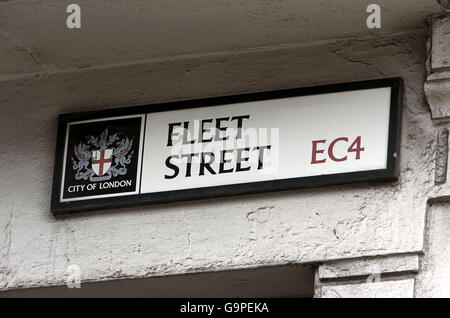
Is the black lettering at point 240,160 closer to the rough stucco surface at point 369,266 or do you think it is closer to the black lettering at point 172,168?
the black lettering at point 172,168

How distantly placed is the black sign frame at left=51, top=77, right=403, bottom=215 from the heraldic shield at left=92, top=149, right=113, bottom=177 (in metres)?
0.11

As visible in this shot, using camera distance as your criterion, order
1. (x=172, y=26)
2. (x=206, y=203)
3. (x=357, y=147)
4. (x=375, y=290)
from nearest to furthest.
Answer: (x=375, y=290) < (x=357, y=147) < (x=206, y=203) < (x=172, y=26)

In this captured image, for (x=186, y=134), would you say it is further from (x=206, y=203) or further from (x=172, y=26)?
(x=172, y=26)

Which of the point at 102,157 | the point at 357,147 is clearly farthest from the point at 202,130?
the point at 357,147

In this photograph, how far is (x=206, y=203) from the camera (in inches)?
202

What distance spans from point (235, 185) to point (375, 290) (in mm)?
594

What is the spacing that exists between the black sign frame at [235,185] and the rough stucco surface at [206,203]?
31mm

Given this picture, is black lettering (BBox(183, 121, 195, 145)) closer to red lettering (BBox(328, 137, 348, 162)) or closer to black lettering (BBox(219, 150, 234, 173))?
black lettering (BBox(219, 150, 234, 173))

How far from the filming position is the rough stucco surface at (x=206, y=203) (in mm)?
4945

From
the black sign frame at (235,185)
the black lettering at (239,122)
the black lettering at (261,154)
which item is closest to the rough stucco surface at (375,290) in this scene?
the black sign frame at (235,185)

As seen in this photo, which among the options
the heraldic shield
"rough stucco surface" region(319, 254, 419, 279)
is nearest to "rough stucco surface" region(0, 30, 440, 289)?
"rough stucco surface" region(319, 254, 419, 279)
